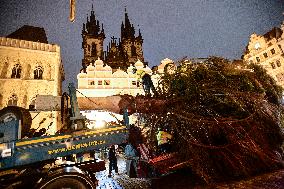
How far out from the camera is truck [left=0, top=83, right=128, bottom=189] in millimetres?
3598

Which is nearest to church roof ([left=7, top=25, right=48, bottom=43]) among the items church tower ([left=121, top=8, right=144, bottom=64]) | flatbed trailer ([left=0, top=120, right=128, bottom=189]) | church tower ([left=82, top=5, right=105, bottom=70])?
church tower ([left=82, top=5, right=105, bottom=70])

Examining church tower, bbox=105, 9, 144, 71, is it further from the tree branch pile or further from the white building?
the tree branch pile

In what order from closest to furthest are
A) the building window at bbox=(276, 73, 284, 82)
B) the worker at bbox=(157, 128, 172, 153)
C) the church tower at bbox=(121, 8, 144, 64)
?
the worker at bbox=(157, 128, 172, 153)
the building window at bbox=(276, 73, 284, 82)
the church tower at bbox=(121, 8, 144, 64)

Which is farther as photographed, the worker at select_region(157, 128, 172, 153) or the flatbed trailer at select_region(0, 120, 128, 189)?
the worker at select_region(157, 128, 172, 153)

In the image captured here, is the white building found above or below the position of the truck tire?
above

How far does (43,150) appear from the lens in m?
3.87

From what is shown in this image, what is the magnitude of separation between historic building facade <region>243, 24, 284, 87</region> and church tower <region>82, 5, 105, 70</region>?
85.0ft

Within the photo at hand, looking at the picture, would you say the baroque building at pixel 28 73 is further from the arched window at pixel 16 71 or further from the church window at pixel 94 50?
Answer: the church window at pixel 94 50

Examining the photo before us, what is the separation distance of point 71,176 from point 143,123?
274cm

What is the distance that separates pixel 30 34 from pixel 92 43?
1574 cm

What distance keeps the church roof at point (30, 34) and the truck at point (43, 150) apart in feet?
83.9

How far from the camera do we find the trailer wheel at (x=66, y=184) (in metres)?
3.46

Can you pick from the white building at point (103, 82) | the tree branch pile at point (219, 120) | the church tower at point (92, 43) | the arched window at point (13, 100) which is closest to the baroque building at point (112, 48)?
the church tower at point (92, 43)

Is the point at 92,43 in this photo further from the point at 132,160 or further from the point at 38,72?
the point at 132,160
